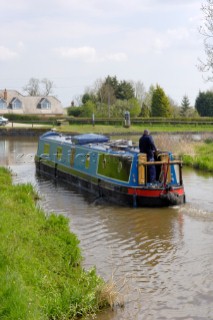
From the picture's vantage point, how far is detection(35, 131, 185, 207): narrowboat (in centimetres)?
1341

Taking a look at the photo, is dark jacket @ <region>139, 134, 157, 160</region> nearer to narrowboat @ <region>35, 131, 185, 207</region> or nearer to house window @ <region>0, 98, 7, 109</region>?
narrowboat @ <region>35, 131, 185, 207</region>

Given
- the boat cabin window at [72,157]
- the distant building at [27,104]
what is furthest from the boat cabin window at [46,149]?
the distant building at [27,104]

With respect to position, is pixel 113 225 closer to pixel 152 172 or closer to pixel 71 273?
pixel 152 172

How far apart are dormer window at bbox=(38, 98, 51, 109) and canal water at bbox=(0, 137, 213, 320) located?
54165 mm

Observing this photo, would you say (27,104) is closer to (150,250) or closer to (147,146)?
(147,146)

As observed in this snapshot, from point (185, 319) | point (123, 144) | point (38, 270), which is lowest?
point (185, 319)

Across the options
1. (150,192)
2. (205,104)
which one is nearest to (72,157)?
(150,192)

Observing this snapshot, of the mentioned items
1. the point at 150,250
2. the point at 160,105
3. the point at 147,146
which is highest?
the point at 160,105

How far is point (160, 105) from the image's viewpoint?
183 ft

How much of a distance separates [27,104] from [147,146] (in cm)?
5796

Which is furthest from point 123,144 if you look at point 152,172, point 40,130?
point 40,130

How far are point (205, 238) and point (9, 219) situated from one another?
396 cm

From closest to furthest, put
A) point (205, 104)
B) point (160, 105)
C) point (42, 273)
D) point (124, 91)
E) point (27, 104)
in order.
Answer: point (42, 273)
point (160, 105)
point (205, 104)
point (124, 91)
point (27, 104)

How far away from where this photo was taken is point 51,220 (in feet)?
32.0
